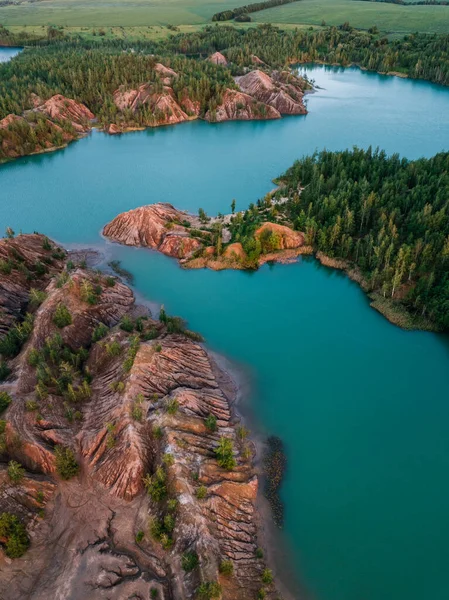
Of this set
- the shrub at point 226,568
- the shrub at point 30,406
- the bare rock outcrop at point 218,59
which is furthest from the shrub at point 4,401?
the bare rock outcrop at point 218,59

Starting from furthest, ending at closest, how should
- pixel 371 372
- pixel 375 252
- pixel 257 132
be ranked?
pixel 257 132 → pixel 375 252 → pixel 371 372

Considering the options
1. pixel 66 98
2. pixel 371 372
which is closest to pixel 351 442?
pixel 371 372

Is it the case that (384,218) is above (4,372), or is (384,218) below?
above

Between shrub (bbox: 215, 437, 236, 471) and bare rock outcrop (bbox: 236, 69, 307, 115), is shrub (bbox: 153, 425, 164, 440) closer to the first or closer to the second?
shrub (bbox: 215, 437, 236, 471)

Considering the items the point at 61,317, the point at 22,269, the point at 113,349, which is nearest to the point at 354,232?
the point at 113,349

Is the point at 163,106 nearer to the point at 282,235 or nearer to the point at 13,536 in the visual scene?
the point at 282,235

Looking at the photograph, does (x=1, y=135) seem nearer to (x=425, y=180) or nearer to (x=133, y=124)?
(x=133, y=124)

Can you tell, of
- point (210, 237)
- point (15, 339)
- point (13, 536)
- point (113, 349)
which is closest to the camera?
point (13, 536)
